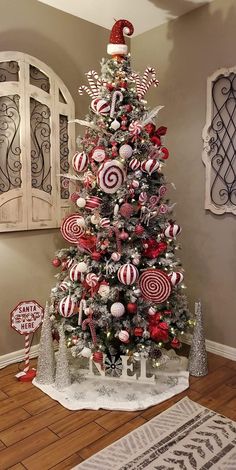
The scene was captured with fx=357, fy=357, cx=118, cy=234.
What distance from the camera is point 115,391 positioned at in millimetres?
2283

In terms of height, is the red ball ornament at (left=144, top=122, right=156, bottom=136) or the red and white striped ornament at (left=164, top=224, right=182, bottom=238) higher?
the red ball ornament at (left=144, top=122, right=156, bottom=136)

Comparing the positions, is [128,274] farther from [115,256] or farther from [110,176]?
[110,176]

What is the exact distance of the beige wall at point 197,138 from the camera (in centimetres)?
275

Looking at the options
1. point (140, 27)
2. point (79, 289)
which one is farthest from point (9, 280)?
point (140, 27)

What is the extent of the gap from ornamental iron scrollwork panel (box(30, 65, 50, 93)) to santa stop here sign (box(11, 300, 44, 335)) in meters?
1.62

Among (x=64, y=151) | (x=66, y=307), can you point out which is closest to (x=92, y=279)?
(x=66, y=307)

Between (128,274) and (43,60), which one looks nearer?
(128,274)

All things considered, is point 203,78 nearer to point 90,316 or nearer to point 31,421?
point 90,316

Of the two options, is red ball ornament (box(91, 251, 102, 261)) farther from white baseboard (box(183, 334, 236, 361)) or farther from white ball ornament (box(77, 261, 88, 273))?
white baseboard (box(183, 334, 236, 361))

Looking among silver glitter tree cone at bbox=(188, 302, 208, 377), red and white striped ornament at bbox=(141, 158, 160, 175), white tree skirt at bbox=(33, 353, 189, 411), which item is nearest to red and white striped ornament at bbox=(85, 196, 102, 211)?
red and white striped ornament at bbox=(141, 158, 160, 175)

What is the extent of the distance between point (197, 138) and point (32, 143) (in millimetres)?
1314

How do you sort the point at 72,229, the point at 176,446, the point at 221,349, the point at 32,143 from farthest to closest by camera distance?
the point at 221,349 → the point at 32,143 → the point at 72,229 → the point at 176,446

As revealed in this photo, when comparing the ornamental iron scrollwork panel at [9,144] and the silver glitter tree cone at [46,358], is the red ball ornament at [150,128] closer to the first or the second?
the ornamental iron scrollwork panel at [9,144]

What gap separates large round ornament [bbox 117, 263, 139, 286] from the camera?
2.15 m
